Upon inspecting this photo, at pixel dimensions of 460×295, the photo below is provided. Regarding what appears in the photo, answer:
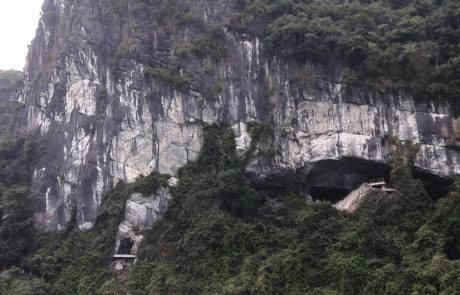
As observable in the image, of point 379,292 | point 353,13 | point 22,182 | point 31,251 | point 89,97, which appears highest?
point 353,13

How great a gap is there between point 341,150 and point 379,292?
7822mm

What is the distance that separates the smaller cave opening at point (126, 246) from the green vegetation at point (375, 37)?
1119cm

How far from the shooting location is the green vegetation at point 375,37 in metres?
22.1

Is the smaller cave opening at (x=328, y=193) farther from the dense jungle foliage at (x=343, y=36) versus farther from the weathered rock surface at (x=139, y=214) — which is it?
the weathered rock surface at (x=139, y=214)

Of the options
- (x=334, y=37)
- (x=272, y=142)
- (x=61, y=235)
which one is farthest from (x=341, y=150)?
(x=61, y=235)

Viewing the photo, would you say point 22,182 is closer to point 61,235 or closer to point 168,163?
point 61,235

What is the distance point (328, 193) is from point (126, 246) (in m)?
9.74

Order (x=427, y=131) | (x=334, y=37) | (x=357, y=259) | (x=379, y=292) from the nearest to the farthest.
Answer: (x=379, y=292) < (x=357, y=259) < (x=427, y=131) < (x=334, y=37)

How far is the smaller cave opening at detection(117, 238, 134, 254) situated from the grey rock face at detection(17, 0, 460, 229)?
8.00ft

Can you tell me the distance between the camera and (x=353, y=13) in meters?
26.1

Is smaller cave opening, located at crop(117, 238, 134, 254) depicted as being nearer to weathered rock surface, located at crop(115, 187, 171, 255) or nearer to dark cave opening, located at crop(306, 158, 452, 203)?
weathered rock surface, located at crop(115, 187, 171, 255)

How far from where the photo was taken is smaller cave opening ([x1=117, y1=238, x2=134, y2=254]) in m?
23.0

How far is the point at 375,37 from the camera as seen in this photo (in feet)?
78.6

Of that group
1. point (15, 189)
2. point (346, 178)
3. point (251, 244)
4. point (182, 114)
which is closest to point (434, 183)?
point (346, 178)
